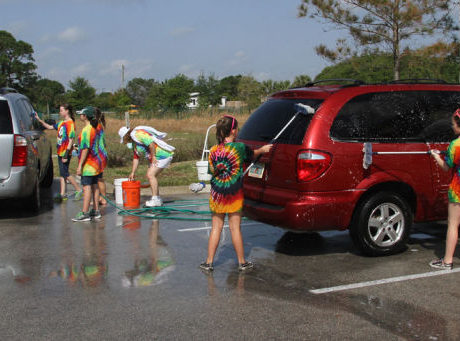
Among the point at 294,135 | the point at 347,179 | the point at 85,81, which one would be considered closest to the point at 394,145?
the point at 347,179

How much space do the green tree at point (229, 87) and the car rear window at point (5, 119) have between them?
8914 cm

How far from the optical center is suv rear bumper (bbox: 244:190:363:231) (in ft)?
19.4

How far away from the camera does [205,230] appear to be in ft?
26.3

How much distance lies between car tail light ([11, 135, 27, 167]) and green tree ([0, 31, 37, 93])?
87216mm

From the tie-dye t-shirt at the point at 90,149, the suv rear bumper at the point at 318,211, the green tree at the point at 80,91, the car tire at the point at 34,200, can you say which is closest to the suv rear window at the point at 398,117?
the suv rear bumper at the point at 318,211

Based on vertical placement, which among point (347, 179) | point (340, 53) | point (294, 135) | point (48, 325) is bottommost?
point (48, 325)

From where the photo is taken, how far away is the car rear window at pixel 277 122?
6133 millimetres

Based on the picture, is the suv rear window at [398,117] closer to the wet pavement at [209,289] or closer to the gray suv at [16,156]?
the wet pavement at [209,289]

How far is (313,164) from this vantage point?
232 inches

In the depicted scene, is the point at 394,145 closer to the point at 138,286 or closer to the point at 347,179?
the point at 347,179

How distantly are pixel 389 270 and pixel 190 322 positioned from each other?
2.40m

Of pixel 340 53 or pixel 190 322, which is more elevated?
pixel 340 53

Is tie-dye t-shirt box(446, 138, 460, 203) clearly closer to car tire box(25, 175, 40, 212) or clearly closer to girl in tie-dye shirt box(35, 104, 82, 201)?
car tire box(25, 175, 40, 212)

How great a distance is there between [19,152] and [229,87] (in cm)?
9732
